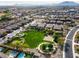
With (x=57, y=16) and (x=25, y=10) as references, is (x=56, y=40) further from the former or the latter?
(x=25, y=10)

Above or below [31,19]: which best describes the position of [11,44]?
below

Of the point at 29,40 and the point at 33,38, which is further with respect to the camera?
the point at 33,38

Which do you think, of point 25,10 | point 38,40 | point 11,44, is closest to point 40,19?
point 25,10

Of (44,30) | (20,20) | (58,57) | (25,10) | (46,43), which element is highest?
(25,10)

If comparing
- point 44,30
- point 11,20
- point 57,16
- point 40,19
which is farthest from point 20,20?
point 57,16

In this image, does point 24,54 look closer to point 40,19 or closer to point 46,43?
point 46,43

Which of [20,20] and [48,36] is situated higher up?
[20,20]

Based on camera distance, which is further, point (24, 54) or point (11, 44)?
point (11, 44)

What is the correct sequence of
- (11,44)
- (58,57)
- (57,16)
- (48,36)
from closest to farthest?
(58,57)
(11,44)
(48,36)
(57,16)

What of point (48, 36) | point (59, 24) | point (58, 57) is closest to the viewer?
point (58, 57)
